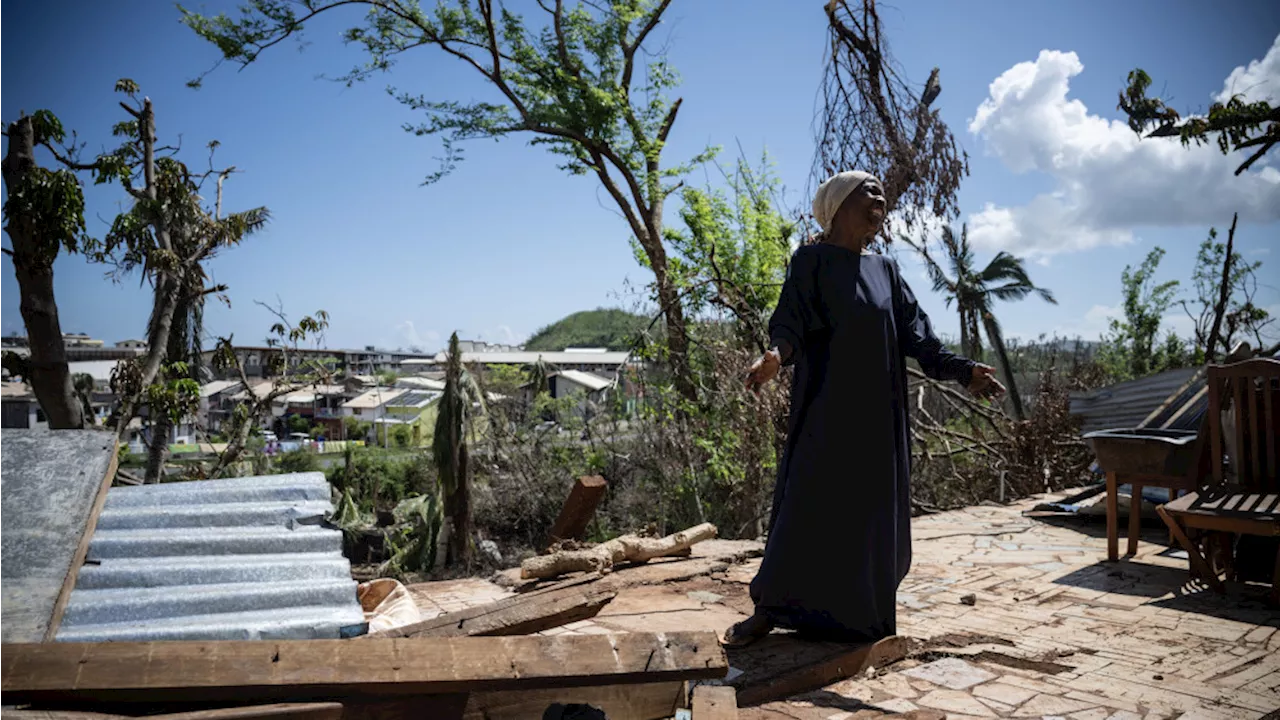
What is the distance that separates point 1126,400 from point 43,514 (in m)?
9.19

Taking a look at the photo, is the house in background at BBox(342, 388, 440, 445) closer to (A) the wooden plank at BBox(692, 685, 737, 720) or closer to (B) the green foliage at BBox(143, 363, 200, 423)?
(B) the green foliage at BBox(143, 363, 200, 423)

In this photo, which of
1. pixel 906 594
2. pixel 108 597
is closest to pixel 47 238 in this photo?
pixel 108 597

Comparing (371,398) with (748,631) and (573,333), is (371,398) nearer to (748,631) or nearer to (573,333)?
(573,333)

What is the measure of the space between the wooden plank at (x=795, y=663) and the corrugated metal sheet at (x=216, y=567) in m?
1.32

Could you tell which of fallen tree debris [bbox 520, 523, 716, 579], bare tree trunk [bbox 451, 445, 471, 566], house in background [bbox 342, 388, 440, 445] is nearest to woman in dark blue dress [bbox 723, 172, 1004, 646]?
fallen tree debris [bbox 520, 523, 716, 579]

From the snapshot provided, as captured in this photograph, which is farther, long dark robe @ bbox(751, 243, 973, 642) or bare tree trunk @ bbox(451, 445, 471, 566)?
bare tree trunk @ bbox(451, 445, 471, 566)

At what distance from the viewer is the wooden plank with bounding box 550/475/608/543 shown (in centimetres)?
510

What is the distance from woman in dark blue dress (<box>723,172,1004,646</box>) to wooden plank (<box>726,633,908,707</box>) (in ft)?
0.21

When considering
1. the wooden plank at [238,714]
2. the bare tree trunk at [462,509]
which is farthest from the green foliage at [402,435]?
the wooden plank at [238,714]

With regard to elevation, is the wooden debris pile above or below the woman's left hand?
below

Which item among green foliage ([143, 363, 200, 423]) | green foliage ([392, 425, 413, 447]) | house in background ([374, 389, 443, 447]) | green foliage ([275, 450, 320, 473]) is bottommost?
green foliage ([275, 450, 320, 473])

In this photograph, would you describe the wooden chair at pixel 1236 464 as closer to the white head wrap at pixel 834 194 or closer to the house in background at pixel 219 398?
the white head wrap at pixel 834 194

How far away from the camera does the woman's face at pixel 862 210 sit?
134 inches

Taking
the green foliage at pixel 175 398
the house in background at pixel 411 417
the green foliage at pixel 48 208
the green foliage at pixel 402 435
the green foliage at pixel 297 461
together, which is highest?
Result: the green foliage at pixel 48 208
